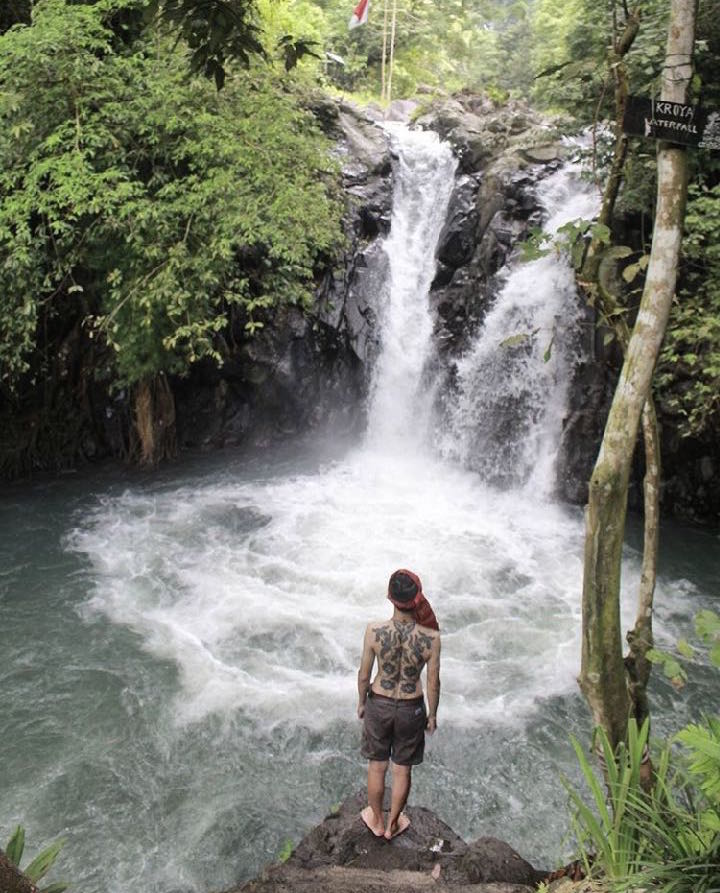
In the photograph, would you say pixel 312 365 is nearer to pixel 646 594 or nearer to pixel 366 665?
pixel 366 665

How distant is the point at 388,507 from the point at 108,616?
424 centimetres

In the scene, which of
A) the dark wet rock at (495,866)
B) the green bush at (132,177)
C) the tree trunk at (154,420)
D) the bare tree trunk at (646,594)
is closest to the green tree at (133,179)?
the green bush at (132,177)

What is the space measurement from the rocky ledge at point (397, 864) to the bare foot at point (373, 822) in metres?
0.03

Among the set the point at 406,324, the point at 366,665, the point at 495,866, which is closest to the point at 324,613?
the point at 366,665

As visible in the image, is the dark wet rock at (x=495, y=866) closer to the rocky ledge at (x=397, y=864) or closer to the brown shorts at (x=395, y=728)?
the rocky ledge at (x=397, y=864)

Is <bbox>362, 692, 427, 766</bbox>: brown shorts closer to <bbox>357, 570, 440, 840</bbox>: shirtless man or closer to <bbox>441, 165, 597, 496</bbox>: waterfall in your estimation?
<bbox>357, 570, 440, 840</bbox>: shirtless man

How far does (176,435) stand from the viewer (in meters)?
11.5

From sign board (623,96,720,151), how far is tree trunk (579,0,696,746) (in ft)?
0.31

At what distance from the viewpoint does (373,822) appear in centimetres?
394

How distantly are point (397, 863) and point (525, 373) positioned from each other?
832cm

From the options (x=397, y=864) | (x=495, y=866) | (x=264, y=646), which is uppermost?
(x=495, y=866)

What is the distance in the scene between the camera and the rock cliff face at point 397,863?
3.31m

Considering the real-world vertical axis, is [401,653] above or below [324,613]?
above

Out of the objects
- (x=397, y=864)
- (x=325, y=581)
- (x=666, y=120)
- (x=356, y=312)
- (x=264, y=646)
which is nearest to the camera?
(x=666, y=120)
